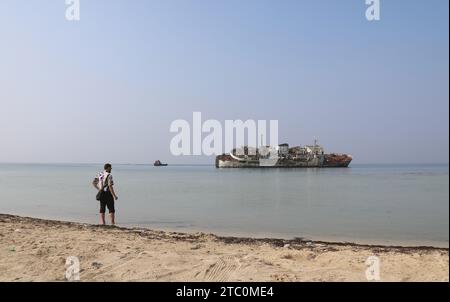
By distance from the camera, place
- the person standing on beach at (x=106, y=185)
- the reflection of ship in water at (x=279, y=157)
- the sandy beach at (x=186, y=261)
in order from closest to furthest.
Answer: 1. the sandy beach at (x=186, y=261)
2. the person standing on beach at (x=106, y=185)
3. the reflection of ship in water at (x=279, y=157)

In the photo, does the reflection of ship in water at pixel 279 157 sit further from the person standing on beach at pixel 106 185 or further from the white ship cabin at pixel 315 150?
the person standing on beach at pixel 106 185

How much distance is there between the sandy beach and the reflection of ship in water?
106740mm

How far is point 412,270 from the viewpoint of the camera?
5.99 metres

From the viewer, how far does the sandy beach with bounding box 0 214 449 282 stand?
19.0 feet

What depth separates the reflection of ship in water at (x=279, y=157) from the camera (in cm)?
11462

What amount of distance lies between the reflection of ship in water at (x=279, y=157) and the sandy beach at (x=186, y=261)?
106740 mm

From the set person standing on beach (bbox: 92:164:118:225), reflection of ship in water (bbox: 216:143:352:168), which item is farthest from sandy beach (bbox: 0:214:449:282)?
reflection of ship in water (bbox: 216:143:352:168)

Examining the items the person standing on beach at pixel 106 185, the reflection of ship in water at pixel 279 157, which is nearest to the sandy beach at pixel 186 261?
the person standing on beach at pixel 106 185

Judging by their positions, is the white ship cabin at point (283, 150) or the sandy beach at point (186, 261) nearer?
the sandy beach at point (186, 261)

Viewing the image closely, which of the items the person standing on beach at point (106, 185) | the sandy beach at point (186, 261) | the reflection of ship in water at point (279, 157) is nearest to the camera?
the sandy beach at point (186, 261)

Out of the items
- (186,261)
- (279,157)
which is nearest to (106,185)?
(186,261)

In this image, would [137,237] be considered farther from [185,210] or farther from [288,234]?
[185,210]
